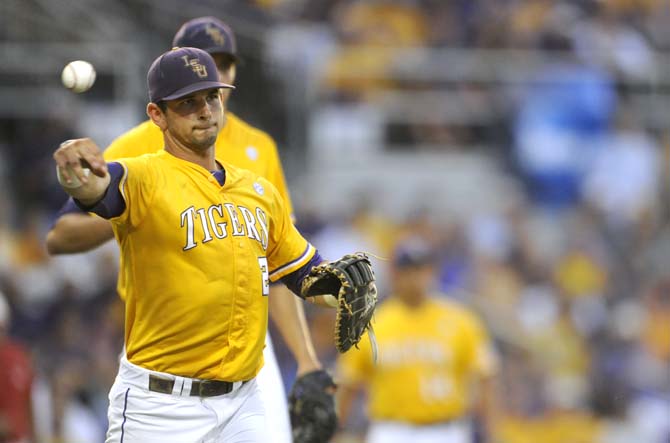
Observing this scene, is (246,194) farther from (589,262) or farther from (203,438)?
(589,262)

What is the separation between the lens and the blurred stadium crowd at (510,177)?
12.5 meters

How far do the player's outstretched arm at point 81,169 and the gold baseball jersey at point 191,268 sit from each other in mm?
209

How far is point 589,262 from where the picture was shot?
47.7 ft

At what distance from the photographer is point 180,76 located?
183 inches

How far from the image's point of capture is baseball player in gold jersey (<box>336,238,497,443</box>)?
879cm

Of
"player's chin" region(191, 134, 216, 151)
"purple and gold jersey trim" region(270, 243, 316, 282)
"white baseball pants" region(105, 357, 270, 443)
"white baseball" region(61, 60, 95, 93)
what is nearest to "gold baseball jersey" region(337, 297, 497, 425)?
"purple and gold jersey trim" region(270, 243, 316, 282)

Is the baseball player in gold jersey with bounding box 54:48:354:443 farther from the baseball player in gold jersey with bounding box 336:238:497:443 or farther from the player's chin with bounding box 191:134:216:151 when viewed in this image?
the baseball player in gold jersey with bounding box 336:238:497:443

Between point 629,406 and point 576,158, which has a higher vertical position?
point 576,158

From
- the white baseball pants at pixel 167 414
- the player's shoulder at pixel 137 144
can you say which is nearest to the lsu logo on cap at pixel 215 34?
the player's shoulder at pixel 137 144

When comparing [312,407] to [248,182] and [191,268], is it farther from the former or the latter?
[191,268]

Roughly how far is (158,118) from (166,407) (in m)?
1.10

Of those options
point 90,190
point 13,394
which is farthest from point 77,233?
point 13,394

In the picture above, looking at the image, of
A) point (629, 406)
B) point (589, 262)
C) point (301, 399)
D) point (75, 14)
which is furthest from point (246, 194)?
point (589, 262)

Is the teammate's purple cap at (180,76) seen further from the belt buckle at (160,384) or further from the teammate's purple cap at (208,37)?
the teammate's purple cap at (208,37)
